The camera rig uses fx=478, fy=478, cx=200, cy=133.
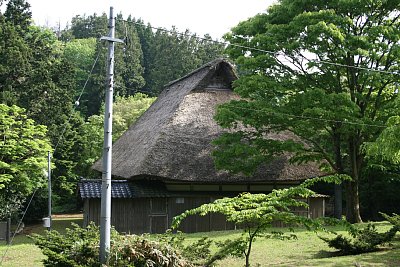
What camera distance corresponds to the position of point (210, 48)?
50.4 m

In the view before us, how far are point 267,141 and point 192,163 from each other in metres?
3.43

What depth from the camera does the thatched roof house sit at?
63.0 ft

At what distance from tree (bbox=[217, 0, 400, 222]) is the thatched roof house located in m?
1.61

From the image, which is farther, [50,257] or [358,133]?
[358,133]

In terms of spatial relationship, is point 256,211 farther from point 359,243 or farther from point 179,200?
point 179,200

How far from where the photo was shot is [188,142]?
68.0ft

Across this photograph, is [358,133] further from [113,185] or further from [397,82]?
[113,185]

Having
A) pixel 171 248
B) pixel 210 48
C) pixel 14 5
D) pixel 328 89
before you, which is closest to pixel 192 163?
pixel 328 89

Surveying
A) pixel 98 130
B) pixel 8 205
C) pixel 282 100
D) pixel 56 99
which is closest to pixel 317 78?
pixel 282 100

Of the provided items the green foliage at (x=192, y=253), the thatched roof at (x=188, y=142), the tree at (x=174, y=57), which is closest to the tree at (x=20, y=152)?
the thatched roof at (x=188, y=142)

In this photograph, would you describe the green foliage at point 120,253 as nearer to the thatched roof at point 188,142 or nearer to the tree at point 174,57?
the thatched roof at point 188,142

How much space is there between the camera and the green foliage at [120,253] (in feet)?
26.3

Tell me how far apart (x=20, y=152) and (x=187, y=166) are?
26.0ft

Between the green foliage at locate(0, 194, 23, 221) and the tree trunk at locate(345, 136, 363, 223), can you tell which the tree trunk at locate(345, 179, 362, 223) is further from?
the green foliage at locate(0, 194, 23, 221)
